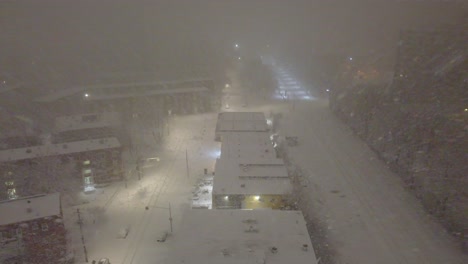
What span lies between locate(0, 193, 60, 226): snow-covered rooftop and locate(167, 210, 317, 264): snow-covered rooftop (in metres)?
6.46

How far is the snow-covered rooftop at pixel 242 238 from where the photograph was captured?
14.1 m

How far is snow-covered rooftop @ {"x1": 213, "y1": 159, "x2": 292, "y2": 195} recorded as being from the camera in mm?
20078

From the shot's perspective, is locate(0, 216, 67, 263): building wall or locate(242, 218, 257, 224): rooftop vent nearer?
locate(0, 216, 67, 263): building wall

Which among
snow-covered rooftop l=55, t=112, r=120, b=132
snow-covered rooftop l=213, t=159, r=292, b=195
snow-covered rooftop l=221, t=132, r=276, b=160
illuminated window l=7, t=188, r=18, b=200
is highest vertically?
snow-covered rooftop l=55, t=112, r=120, b=132

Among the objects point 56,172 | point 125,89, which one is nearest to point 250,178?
point 56,172

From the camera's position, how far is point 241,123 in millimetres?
33719

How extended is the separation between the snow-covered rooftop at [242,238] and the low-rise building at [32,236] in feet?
19.0

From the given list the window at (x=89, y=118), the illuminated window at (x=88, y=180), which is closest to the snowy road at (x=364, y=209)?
the illuminated window at (x=88, y=180)

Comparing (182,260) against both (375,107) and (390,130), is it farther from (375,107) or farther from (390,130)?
(375,107)

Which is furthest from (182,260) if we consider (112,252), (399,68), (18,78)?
(18,78)

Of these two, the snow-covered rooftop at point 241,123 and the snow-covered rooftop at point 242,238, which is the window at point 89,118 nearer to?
the snow-covered rooftop at point 241,123

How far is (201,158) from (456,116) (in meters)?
20.3

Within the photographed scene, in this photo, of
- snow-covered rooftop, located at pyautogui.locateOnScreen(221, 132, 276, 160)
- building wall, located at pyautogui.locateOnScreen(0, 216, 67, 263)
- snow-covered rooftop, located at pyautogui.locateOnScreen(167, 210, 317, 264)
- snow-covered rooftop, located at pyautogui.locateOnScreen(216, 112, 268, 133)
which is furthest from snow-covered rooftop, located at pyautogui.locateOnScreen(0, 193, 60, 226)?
snow-covered rooftop, located at pyautogui.locateOnScreen(216, 112, 268, 133)

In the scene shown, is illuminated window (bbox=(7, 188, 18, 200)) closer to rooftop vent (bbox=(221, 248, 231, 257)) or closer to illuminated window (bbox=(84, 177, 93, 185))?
illuminated window (bbox=(84, 177, 93, 185))
